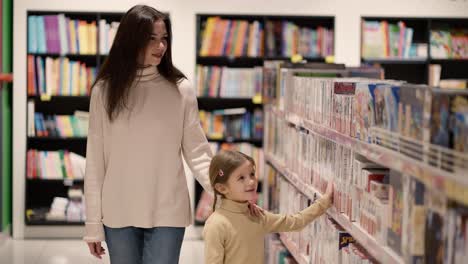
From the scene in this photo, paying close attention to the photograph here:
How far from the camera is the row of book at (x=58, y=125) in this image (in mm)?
7625

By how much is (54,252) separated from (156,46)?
14.1 ft

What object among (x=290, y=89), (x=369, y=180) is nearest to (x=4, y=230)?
(x=290, y=89)

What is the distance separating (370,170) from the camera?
9.70ft

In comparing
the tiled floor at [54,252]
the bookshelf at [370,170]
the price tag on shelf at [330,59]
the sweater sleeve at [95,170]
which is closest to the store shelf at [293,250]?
the bookshelf at [370,170]

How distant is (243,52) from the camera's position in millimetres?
7777

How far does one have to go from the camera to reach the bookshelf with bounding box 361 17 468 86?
25.6 ft

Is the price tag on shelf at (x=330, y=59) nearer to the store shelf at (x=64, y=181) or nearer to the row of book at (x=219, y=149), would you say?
the row of book at (x=219, y=149)

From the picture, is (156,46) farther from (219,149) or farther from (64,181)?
(64,181)

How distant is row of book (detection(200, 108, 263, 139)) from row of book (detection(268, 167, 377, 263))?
2.45m

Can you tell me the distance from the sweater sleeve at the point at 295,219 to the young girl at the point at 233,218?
4cm

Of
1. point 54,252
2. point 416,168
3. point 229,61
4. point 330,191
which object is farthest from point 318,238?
point 229,61

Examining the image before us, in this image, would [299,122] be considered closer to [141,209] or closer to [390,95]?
[141,209]

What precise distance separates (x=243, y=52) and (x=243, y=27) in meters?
0.23

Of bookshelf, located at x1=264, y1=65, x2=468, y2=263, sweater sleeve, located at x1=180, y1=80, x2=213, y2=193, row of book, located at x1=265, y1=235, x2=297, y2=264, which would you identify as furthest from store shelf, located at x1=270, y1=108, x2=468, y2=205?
row of book, located at x1=265, y1=235, x2=297, y2=264
